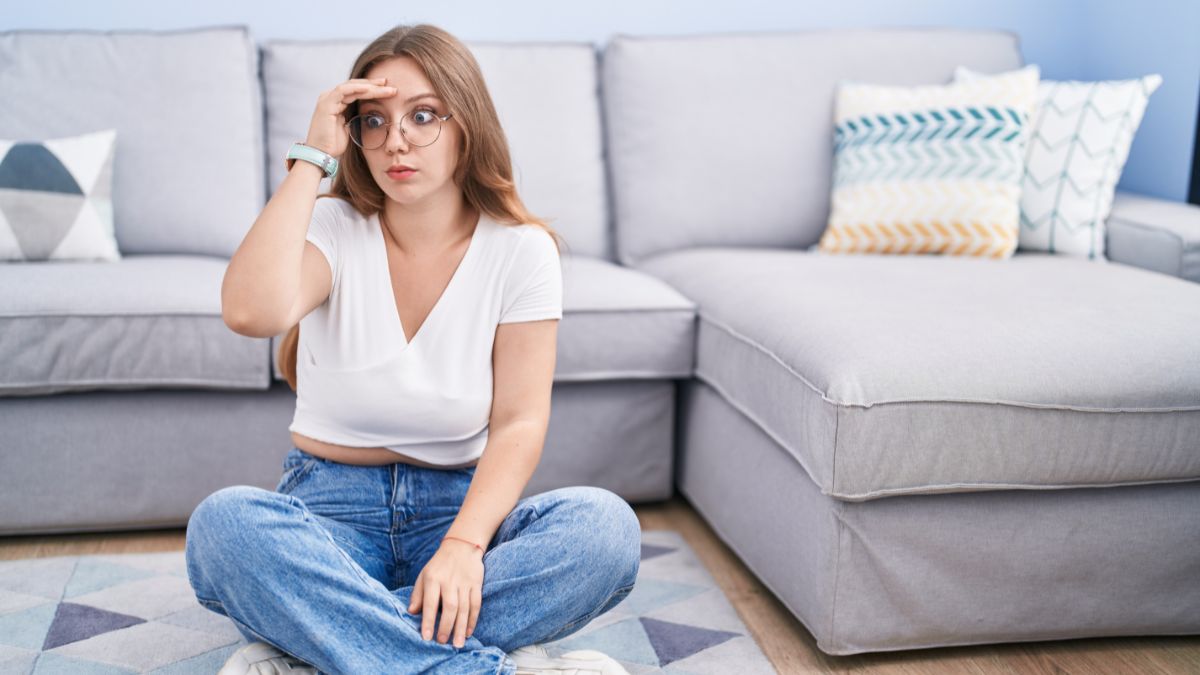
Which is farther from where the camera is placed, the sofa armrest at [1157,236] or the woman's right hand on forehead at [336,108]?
the sofa armrest at [1157,236]

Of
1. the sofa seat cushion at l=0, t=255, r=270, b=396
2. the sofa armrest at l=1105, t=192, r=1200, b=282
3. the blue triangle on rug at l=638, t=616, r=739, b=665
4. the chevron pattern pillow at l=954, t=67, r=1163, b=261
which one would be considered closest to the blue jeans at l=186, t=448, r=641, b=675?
the blue triangle on rug at l=638, t=616, r=739, b=665

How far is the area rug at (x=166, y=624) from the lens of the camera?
62.8 inches

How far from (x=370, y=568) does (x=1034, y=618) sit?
97 cm

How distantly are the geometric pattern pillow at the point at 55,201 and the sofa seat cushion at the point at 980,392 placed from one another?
1322 millimetres

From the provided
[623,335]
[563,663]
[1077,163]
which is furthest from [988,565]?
[1077,163]

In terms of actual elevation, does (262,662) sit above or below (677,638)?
above

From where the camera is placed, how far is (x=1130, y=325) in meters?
1.68

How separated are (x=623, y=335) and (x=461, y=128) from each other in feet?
2.40

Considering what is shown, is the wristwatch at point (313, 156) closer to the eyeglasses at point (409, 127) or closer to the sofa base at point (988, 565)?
the eyeglasses at point (409, 127)

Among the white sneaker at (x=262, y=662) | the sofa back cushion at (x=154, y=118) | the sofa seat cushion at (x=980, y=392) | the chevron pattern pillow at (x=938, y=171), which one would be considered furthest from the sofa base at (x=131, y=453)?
the chevron pattern pillow at (x=938, y=171)

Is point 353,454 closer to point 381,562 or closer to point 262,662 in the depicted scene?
point 381,562

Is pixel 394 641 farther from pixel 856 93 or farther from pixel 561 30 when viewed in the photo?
pixel 561 30

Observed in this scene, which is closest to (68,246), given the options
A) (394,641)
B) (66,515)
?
(66,515)

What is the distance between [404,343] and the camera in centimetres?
146
